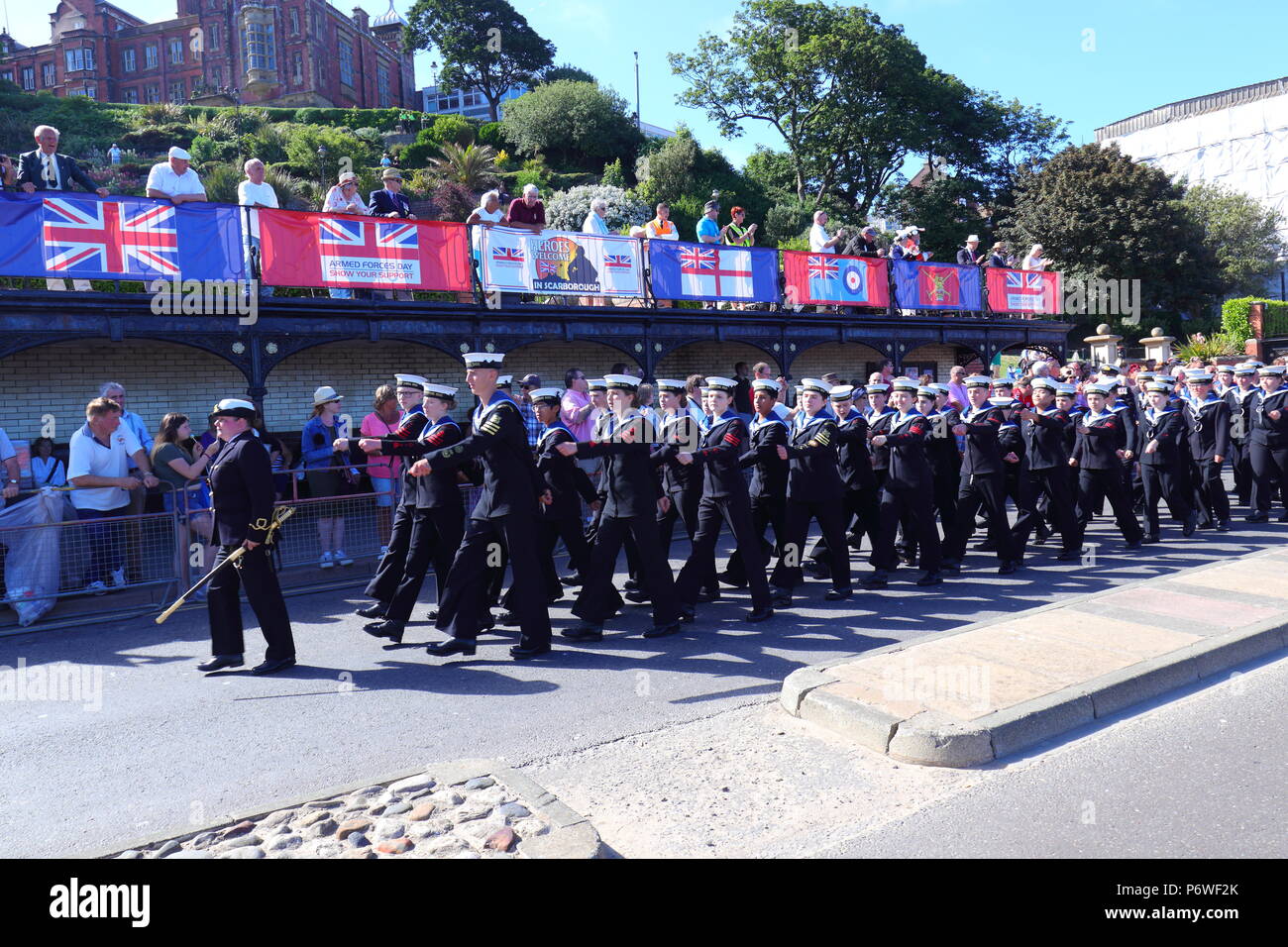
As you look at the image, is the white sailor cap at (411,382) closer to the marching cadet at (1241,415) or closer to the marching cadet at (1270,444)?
the marching cadet at (1270,444)

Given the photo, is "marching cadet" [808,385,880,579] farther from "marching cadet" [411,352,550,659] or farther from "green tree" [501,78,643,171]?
"green tree" [501,78,643,171]

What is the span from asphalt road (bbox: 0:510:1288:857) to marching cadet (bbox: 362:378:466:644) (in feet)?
0.94

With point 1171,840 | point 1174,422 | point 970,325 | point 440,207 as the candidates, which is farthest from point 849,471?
point 440,207

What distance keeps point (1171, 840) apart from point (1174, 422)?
29.5 feet

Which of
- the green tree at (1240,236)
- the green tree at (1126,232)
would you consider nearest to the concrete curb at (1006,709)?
the green tree at (1126,232)

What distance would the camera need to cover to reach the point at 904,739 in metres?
4.74

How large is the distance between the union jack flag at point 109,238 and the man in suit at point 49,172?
1.08ft

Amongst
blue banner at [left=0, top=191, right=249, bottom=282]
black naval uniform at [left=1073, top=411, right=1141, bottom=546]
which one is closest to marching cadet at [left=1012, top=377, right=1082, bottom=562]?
black naval uniform at [left=1073, top=411, right=1141, bottom=546]

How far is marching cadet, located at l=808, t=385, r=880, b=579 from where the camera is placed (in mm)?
9383

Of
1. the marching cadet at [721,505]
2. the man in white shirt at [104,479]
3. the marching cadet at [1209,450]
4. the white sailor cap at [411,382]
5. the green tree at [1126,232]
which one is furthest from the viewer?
the green tree at [1126,232]

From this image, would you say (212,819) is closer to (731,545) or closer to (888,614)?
(888,614)

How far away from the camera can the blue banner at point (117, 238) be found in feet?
32.8

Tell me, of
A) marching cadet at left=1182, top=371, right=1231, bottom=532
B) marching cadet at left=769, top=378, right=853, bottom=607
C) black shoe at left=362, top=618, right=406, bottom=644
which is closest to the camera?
black shoe at left=362, top=618, right=406, bottom=644
